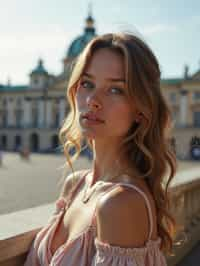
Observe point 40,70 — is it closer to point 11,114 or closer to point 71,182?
point 11,114

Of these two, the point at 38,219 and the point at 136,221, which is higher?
the point at 136,221

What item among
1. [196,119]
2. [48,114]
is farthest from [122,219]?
[48,114]

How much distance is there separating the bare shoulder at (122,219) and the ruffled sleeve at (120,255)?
13 mm

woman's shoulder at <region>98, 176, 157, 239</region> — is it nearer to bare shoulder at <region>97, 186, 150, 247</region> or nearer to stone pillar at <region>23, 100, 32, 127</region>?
bare shoulder at <region>97, 186, 150, 247</region>

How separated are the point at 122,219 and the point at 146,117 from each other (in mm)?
358

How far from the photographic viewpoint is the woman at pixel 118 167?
40.8 inches

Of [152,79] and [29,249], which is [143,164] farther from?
[29,249]

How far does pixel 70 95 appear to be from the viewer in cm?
146

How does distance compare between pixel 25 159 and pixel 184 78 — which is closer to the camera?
pixel 25 159

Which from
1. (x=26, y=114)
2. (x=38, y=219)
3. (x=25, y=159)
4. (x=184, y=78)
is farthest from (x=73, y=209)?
(x=26, y=114)

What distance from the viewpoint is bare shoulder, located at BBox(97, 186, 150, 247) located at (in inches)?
39.8

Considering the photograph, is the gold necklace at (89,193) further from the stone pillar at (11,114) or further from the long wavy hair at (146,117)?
the stone pillar at (11,114)

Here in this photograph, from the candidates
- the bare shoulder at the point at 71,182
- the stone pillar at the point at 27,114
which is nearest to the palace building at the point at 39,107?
the stone pillar at the point at 27,114

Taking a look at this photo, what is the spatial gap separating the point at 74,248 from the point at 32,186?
1170cm
